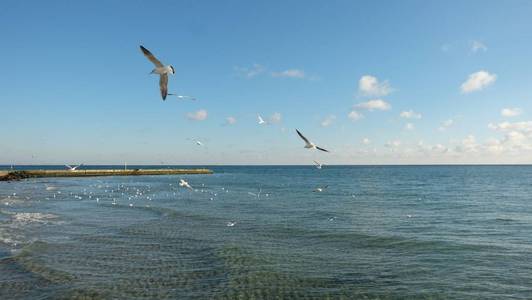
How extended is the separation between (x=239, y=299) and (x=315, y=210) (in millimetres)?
26562

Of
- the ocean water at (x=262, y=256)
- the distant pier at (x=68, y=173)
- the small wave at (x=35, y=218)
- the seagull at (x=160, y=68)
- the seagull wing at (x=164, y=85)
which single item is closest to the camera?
the seagull wing at (x=164, y=85)

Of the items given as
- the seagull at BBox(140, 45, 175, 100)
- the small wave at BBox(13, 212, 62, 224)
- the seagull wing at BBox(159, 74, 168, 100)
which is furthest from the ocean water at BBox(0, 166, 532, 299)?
the seagull at BBox(140, 45, 175, 100)

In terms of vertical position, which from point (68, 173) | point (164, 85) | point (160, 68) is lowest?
point (68, 173)

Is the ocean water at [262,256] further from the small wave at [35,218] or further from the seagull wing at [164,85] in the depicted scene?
the seagull wing at [164,85]

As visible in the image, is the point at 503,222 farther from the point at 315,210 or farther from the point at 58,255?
the point at 58,255

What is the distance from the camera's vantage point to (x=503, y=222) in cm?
3188

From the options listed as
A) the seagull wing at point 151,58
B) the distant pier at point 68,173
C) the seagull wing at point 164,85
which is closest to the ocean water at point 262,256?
the seagull wing at point 164,85

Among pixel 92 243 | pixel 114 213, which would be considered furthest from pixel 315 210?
pixel 92 243

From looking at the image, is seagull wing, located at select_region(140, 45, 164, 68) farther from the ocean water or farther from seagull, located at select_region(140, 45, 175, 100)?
the ocean water

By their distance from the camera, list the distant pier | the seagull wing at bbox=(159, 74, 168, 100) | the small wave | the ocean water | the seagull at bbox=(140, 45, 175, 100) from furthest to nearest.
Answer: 1. the distant pier
2. the small wave
3. the ocean water
4. the seagull at bbox=(140, 45, 175, 100)
5. the seagull wing at bbox=(159, 74, 168, 100)

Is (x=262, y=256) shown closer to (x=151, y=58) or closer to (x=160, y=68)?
(x=160, y=68)

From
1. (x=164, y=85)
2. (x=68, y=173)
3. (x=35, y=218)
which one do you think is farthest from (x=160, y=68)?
(x=68, y=173)

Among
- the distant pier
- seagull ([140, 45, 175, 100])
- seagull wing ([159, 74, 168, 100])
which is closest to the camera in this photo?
seagull wing ([159, 74, 168, 100])

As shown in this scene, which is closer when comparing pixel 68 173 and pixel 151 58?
pixel 151 58
